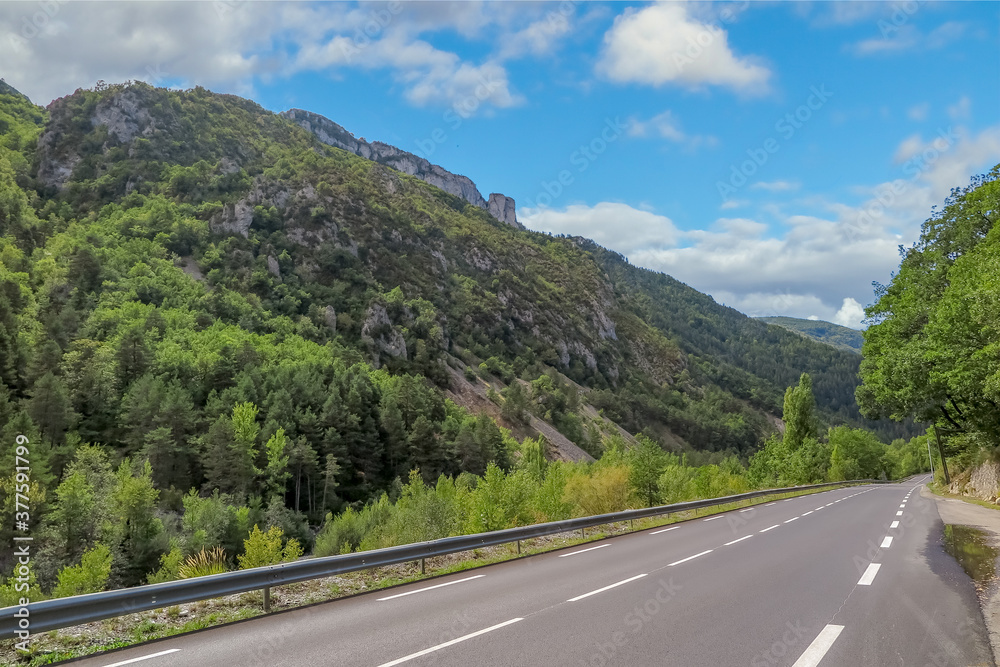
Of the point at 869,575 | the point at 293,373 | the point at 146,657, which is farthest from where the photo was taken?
the point at 293,373

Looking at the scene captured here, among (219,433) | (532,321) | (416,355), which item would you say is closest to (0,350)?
(219,433)

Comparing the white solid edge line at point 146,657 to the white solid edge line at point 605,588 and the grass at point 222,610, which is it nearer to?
the grass at point 222,610

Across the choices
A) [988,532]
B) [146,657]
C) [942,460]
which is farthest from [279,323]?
[146,657]

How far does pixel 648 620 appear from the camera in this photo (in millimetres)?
6887

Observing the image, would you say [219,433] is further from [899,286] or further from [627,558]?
[899,286]

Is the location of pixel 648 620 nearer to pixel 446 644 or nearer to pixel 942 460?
pixel 446 644

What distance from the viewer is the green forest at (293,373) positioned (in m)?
35.4

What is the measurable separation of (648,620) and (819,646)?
1853 millimetres

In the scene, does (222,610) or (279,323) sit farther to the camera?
(279,323)

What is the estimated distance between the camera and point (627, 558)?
12.3 metres

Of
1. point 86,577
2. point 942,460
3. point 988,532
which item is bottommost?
point 86,577

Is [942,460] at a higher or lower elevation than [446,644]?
lower

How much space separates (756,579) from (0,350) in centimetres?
7097

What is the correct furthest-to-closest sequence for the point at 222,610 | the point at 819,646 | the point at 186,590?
the point at 222,610
the point at 186,590
the point at 819,646
